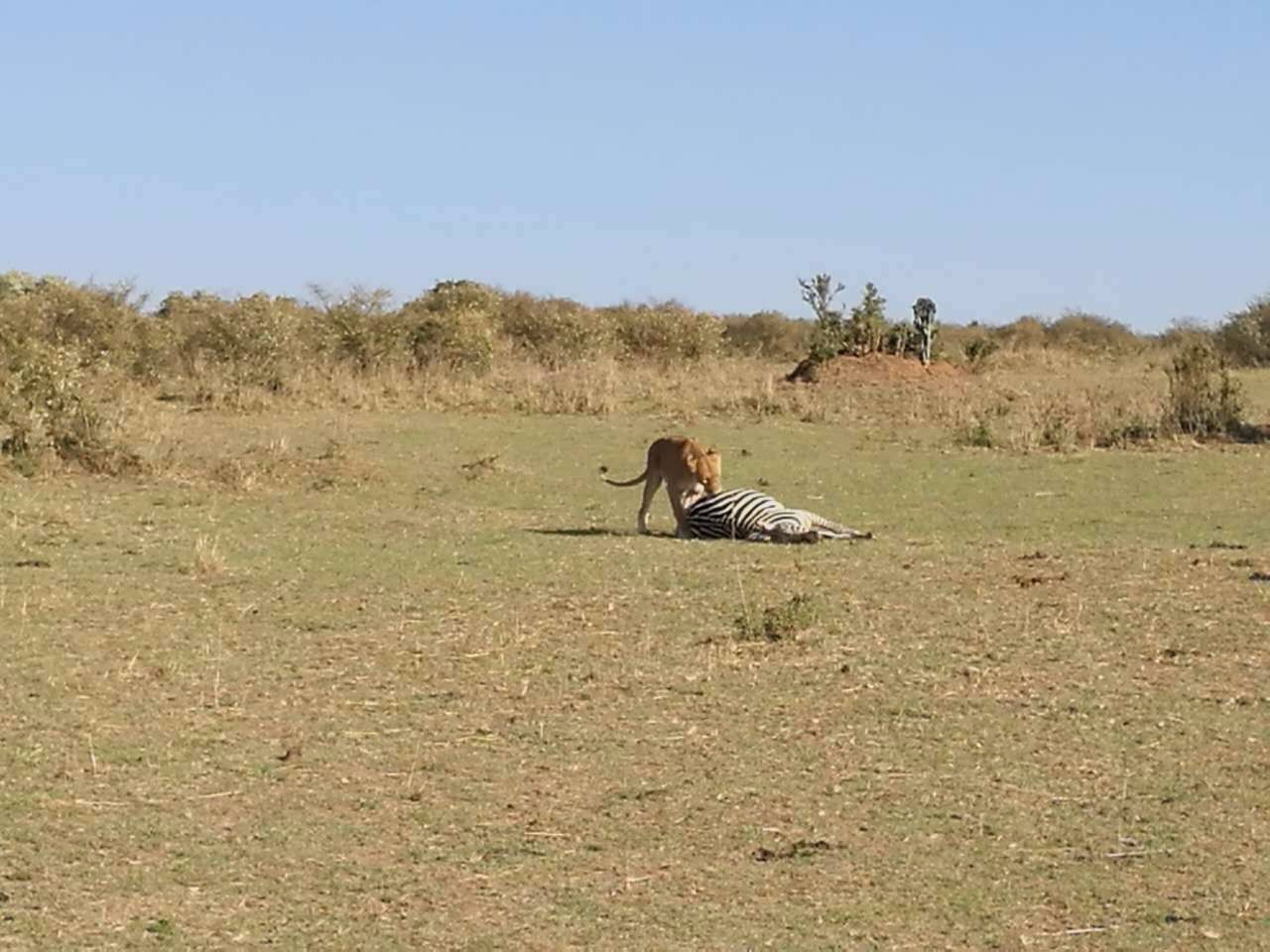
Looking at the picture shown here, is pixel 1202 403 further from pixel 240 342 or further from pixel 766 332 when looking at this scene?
pixel 766 332

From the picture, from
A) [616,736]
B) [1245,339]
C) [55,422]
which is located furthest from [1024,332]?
[616,736]

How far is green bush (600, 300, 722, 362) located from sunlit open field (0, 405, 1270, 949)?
964 inches

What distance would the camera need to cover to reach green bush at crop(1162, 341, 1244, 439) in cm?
2534

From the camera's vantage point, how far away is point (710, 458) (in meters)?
15.9

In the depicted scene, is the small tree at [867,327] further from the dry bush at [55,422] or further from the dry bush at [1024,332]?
the dry bush at [1024,332]

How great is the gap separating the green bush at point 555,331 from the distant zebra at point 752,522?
20313 millimetres

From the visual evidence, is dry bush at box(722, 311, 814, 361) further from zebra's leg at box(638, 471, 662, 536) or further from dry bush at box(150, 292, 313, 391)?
zebra's leg at box(638, 471, 662, 536)

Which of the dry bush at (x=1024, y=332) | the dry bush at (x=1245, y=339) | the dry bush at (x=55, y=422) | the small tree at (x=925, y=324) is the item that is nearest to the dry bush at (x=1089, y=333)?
the dry bush at (x=1024, y=332)

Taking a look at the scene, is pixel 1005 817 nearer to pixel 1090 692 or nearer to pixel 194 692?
pixel 1090 692

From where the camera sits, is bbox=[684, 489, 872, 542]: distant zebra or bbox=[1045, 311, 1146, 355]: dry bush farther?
bbox=[1045, 311, 1146, 355]: dry bush

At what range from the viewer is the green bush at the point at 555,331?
39.1m

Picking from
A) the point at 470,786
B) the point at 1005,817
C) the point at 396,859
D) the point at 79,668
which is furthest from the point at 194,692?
the point at 1005,817

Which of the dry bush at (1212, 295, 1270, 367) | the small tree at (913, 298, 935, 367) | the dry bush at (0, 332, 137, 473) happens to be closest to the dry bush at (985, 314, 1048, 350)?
the dry bush at (1212, 295, 1270, 367)

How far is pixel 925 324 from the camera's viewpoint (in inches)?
1308
